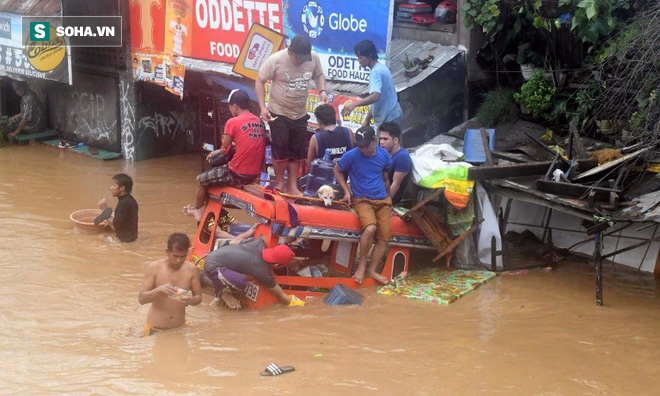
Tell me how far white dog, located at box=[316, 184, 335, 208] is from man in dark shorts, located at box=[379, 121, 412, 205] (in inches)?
32.1

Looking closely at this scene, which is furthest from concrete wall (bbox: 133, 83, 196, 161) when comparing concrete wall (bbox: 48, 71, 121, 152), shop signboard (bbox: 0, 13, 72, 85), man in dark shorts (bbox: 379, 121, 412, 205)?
man in dark shorts (bbox: 379, 121, 412, 205)

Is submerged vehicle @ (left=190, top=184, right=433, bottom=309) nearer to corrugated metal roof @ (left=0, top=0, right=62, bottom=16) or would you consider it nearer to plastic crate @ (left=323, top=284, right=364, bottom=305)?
plastic crate @ (left=323, top=284, right=364, bottom=305)

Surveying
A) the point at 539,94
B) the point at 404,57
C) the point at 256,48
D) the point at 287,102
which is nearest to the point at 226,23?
the point at 256,48

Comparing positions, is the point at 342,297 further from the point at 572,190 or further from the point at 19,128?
the point at 19,128

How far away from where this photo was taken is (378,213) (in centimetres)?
938

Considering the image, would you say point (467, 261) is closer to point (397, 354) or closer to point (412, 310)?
point (412, 310)

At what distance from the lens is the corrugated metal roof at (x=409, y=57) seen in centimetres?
1182

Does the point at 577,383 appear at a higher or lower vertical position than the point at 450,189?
lower

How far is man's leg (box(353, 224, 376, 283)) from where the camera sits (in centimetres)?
924

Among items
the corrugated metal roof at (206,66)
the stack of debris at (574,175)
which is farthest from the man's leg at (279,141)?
the corrugated metal roof at (206,66)

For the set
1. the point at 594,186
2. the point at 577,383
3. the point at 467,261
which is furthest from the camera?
the point at 467,261

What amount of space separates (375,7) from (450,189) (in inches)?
138

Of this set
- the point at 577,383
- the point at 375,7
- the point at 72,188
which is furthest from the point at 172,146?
the point at 577,383

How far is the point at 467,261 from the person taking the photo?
995cm
